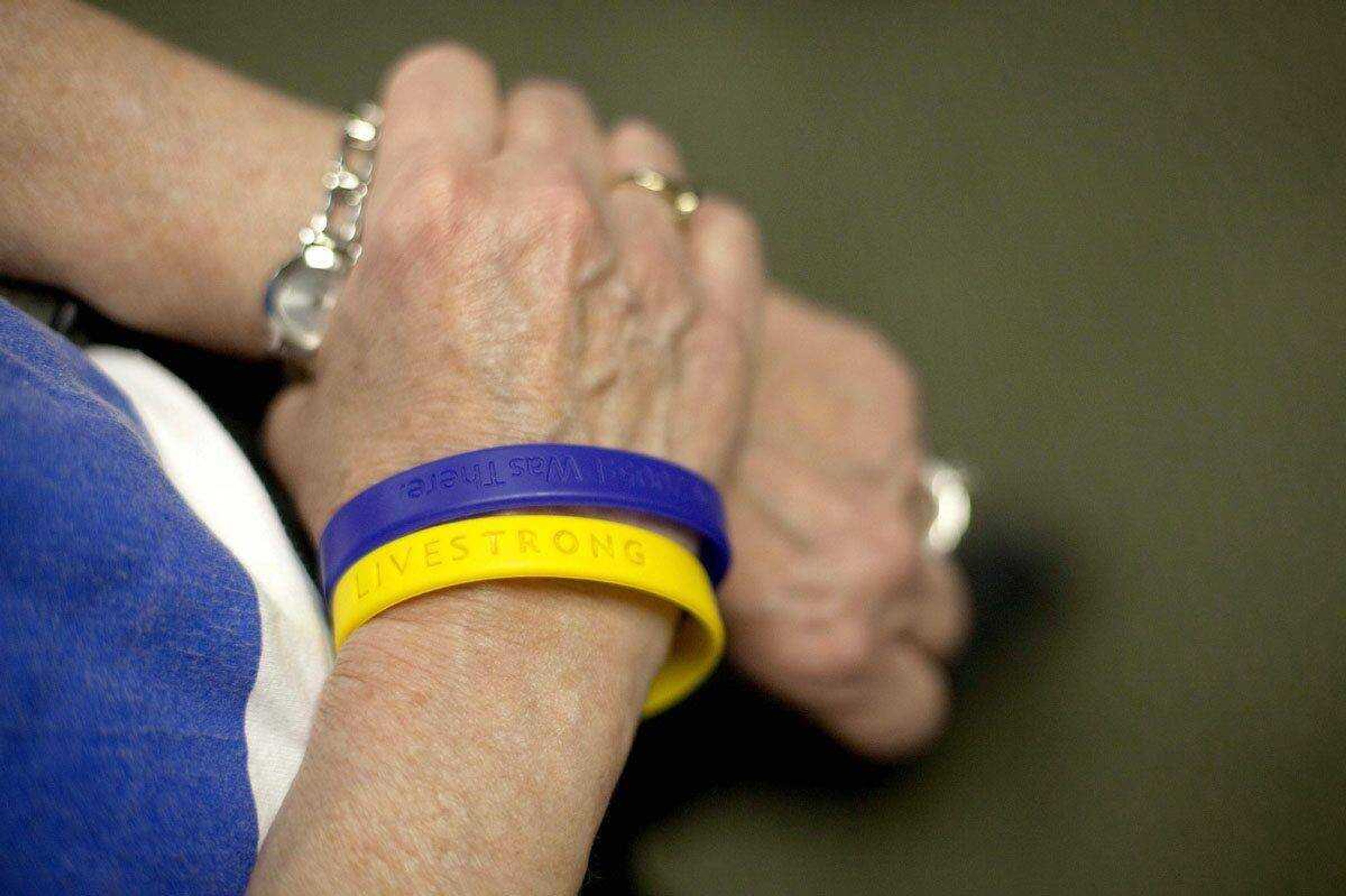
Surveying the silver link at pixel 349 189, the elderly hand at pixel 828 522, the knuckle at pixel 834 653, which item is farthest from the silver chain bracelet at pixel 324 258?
the knuckle at pixel 834 653

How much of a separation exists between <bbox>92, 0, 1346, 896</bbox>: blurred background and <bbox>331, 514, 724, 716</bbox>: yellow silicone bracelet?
434 millimetres

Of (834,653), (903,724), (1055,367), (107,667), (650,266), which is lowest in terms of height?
(903,724)

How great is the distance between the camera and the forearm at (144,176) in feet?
1.82

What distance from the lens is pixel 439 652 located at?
1.45ft

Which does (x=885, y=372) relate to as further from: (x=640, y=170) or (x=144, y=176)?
(x=144, y=176)

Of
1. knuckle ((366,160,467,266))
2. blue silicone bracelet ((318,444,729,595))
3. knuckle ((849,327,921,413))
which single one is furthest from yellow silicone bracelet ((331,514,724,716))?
knuckle ((849,327,921,413))

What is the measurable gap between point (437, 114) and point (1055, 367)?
0.85 m

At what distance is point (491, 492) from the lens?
45 cm

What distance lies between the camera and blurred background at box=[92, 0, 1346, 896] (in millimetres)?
1021

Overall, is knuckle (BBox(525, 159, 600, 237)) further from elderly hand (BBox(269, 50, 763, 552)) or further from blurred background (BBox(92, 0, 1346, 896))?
blurred background (BBox(92, 0, 1346, 896))

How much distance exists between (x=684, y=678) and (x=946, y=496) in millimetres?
531

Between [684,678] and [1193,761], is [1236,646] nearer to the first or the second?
[1193,761]

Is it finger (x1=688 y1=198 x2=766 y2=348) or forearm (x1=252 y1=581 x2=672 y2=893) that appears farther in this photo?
finger (x1=688 y1=198 x2=766 y2=348)

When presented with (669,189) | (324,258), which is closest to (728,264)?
(669,189)
